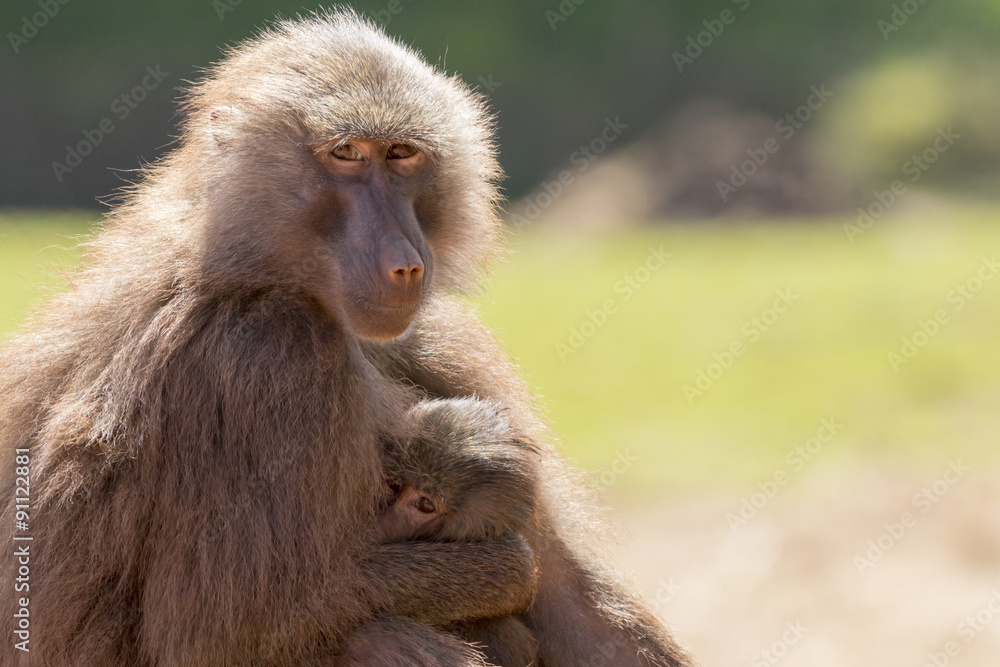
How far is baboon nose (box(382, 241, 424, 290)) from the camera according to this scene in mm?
4133

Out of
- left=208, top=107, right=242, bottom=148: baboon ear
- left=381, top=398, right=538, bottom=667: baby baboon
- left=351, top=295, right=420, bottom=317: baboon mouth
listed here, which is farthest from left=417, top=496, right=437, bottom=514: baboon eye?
left=208, top=107, right=242, bottom=148: baboon ear

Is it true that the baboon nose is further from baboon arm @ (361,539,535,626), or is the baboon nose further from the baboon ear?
baboon arm @ (361,539,535,626)

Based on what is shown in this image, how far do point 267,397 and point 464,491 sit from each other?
81 centimetres

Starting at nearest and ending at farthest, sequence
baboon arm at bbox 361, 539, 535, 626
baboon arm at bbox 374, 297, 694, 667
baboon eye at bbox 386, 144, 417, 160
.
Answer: baboon arm at bbox 361, 539, 535, 626 → baboon eye at bbox 386, 144, 417, 160 → baboon arm at bbox 374, 297, 694, 667

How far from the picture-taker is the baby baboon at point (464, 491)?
436cm

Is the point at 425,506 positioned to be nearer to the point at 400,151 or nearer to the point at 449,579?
the point at 449,579

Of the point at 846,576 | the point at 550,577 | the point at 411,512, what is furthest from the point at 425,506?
the point at 846,576

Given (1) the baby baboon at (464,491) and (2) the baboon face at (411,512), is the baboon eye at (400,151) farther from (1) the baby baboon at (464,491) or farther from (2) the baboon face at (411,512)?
(2) the baboon face at (411,512)

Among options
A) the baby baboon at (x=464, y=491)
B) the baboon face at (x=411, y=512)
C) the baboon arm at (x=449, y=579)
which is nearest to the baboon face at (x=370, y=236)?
the baby baboon at (x=464, y=491)

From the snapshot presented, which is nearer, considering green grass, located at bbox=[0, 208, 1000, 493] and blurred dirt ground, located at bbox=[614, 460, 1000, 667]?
blurred dirt ground, located at bbox=[614, 460, 1000, 667]

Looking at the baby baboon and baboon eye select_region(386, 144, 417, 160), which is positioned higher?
baboon eye select_region(386, 144, 417, 160)

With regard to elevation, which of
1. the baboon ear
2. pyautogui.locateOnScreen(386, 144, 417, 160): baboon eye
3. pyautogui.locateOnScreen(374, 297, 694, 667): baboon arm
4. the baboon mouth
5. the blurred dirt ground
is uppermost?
pyautogui.locateOnScreen(386, 144, 417, 160): baboon eye

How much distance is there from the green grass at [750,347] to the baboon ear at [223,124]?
24.1ft

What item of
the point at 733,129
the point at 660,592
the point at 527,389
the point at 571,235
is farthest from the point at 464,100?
the point at 733,129
